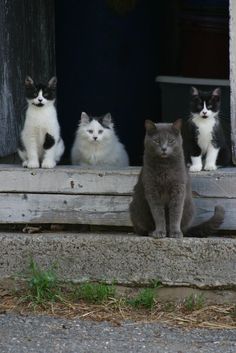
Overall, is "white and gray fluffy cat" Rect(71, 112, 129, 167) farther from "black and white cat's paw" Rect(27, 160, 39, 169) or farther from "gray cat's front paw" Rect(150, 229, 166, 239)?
"gray cat's front paw" Rect(150, 229, 166, 239)

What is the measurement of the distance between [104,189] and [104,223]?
214 millimetres

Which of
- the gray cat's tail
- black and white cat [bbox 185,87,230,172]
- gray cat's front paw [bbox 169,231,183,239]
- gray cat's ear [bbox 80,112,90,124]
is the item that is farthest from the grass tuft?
gray cat's ear [bbox 80,112,90,124]

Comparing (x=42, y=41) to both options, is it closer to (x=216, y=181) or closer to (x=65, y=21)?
(x=65, y=21)

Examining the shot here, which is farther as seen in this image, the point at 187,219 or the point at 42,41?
the point at 42,41

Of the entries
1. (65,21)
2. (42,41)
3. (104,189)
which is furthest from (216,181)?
(65,21)

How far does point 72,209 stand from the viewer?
18.7ft

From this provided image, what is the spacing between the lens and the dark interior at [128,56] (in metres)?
7.67

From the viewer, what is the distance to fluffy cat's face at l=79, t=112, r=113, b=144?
6555 millimetres

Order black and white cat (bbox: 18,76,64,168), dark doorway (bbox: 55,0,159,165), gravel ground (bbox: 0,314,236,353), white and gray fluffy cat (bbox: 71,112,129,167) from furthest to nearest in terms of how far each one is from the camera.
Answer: dark doorway (bbox: 55,0,159,165), white and gray fluffy cat (bbox: 71,112,129,167), black and white cat (bbox: 18,76,64,168), gravel ground (bbox: 0,314,236,353)

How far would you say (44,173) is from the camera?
570 centimetres

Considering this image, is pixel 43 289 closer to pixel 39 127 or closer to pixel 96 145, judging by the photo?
pixel 39 127

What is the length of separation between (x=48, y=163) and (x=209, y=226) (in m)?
1.12

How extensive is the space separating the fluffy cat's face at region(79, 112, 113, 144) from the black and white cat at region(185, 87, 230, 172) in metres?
0.91

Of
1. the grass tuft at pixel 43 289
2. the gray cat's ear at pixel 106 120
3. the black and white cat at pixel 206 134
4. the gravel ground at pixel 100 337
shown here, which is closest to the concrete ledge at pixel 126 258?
the grass tuft at pixel 43 289
